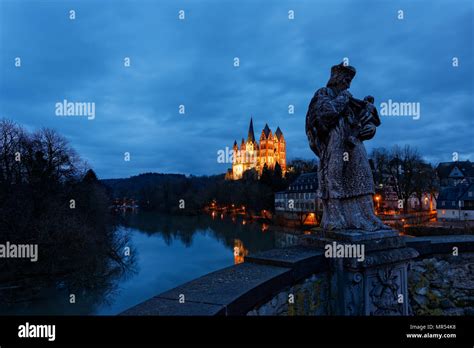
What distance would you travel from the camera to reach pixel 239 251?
3045 centimetres

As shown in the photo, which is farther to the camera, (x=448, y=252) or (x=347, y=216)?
(x=448, y=252)

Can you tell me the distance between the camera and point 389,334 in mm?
3211

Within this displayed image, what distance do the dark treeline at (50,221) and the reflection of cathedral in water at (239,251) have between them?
327 inches

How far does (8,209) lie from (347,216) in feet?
65.2

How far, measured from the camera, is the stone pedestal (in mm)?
3945

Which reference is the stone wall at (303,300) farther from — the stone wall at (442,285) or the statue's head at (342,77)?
the statue's head at (342,77)

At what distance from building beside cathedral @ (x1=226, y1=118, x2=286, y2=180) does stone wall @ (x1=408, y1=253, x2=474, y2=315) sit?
11548cm

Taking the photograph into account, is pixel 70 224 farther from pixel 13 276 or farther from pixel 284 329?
pixel 284 329

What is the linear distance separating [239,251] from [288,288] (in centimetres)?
2740

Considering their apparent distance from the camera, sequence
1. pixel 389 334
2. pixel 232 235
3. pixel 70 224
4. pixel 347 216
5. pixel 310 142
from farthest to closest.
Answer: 1. pixel 232 235
2. pixel 70 224
3. pixel 310 142
4. pixel 347 216
5. pixel 389 334

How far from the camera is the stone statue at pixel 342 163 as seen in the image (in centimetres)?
439

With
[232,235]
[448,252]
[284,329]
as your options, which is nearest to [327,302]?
[284,329]
